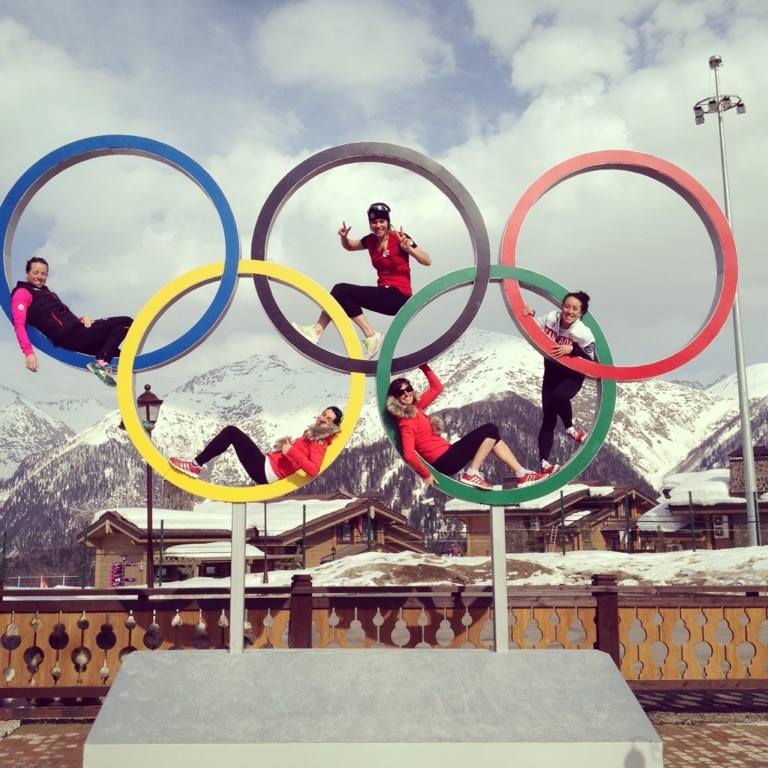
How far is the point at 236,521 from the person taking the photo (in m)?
8.69

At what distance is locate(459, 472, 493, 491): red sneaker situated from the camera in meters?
8.83

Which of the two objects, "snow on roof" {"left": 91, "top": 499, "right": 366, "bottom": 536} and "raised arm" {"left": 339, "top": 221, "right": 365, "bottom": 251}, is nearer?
"raised arm" {"left": 339, "top": 221, "right": 365, "bottom": 251}

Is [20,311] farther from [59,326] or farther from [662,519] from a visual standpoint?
[662,519]

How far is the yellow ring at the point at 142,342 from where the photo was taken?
870 centimetres

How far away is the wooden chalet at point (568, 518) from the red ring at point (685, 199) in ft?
81.7

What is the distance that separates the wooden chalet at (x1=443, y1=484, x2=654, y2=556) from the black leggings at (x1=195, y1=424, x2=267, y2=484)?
2537cm

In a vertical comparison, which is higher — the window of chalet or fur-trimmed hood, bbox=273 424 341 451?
fur-trimmed hood, bbox=273 424 341 451

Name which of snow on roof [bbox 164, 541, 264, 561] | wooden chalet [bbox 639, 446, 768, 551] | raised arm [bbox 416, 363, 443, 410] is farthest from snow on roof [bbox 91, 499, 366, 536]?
raised arm [bbox 416, 363, 443, 410]

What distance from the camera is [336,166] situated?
9.16 metres

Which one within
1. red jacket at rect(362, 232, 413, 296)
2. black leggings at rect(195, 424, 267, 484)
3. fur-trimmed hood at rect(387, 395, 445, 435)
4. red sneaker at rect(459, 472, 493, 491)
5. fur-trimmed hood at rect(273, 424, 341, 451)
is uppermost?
red jacket at rect(362, 232, 413, 296)

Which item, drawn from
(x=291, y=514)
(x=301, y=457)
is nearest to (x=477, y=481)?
(x=301, y=457)

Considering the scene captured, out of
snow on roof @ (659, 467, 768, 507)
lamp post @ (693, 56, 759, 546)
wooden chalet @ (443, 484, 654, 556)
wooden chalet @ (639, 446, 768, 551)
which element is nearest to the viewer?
lamp post @ (693, 56, 759, 546)

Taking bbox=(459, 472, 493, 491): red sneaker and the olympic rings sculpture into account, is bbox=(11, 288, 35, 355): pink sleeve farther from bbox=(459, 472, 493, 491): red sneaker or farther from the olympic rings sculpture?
bbox=(459, 472, 493, 491): red sneaker

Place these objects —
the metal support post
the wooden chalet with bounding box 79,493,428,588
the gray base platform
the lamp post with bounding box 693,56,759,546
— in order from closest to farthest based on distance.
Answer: the gray base platform → the metal support post → the lamp post with bounding box 693,56,759,546 → the wooden chalet with bounding box 79,493,428,588
